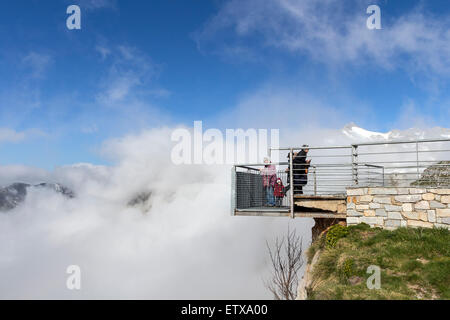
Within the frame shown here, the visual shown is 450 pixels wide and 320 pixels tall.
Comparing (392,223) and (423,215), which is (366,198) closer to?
(392,223)

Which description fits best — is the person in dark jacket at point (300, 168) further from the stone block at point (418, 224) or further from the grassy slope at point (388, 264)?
the stone block at point (418, 224)

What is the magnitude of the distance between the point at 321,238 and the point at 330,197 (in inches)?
57.8

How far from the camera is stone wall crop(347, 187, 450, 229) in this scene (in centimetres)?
950

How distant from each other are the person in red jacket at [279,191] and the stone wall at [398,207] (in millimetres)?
2960

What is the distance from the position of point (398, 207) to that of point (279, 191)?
453cm

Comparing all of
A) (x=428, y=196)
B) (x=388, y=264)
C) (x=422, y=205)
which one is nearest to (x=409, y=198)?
(x=422, y=205)

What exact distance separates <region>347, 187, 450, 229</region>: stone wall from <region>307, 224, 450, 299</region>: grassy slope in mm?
402

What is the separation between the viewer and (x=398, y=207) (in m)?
10.2

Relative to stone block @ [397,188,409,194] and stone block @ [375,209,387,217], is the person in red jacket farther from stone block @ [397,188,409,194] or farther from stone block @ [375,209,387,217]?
stone block @ [397,188,409,194]

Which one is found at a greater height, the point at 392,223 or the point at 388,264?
the point at 392,223

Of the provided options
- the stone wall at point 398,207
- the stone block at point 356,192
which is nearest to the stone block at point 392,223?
the stone wall at point 398,207
